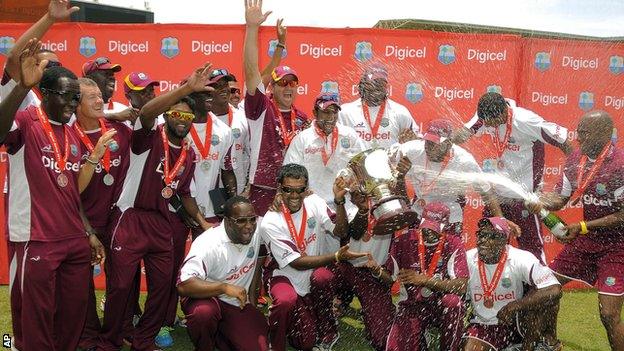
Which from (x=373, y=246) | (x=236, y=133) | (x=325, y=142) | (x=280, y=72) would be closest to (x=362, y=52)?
(x=280, y=72)

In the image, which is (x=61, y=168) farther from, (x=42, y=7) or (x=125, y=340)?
(x=42, y=7)

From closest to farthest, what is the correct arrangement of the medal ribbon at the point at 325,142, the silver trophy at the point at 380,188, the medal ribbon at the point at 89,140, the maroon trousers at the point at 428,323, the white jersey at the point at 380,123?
the medal ribbon at the point at 89,140 → the silver trophy at the point at 380,188 → the maroon trousers at the point at 428,323 → the medal ribbon at the point at 325,142 → the white jersey at the point at 380,123

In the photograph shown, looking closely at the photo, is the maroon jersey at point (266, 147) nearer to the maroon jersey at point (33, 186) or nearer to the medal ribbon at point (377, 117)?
the medal ribbon at point (377, 117)

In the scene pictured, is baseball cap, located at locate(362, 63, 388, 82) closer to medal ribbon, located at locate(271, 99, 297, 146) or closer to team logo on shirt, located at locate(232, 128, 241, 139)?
medal ribbon, located at locate(271, 99, 297, 146)

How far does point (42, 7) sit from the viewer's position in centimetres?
920

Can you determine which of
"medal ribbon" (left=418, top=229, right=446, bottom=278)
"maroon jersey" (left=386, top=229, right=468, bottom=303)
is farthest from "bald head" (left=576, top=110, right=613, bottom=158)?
"medal ribbon" (left=418, top=229, right=446, bottom=278)

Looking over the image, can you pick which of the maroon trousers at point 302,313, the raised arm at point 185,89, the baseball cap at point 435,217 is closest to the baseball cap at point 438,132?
the baseball cap at point 435,217

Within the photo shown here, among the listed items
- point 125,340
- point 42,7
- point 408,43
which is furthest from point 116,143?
point 42,7

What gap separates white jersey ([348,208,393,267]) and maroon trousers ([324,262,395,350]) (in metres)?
0.13

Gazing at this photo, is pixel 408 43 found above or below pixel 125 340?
above

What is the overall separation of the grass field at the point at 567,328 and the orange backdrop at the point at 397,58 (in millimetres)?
1265

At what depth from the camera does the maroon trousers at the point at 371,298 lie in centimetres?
546

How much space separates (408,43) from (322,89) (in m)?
1.01

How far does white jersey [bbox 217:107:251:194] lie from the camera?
6121 millimetres
